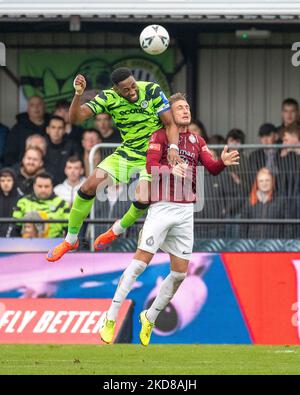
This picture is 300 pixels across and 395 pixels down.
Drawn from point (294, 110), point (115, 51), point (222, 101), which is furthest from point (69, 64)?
point (294, 110)

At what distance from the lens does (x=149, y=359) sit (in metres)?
15.7

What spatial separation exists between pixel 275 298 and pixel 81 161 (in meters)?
3.82

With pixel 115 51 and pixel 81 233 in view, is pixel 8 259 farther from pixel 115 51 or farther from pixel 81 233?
pixel 115 51

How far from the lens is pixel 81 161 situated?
20.5 meters

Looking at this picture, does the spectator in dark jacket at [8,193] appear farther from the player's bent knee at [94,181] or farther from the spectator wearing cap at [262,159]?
the player's bent knee at [94,181]

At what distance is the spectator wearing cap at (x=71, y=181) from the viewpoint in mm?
19641

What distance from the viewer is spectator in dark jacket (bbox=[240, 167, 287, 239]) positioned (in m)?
18.9

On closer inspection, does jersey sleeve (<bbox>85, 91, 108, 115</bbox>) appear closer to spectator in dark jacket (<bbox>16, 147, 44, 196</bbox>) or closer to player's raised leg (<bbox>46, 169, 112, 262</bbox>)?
player's raised leg (<bbox>46, 169, 112, 262</bbox>)

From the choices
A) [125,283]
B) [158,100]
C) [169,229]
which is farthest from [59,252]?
[158,100]

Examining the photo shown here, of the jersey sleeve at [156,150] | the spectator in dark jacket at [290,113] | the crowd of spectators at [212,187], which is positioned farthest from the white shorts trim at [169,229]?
the spectator in dark jacket at [290,113]

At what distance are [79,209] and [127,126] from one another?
3.90 feet

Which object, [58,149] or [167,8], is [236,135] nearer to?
[167,8]

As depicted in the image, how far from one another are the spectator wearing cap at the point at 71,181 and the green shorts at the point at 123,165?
3.83 meters

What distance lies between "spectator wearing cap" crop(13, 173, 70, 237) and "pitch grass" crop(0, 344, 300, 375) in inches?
89.1
